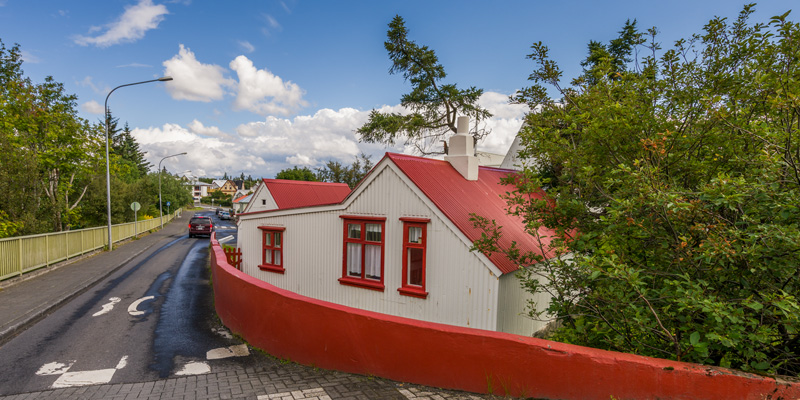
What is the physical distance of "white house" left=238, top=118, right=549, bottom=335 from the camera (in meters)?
7.63

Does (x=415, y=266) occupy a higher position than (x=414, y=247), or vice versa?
(x=414, y=247)

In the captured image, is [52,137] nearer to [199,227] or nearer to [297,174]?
[199,227]

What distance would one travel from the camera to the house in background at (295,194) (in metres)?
19.1

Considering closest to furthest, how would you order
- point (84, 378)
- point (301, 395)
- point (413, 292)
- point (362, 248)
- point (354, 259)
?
1. point (301, 395)
2. point (84, 378)
3. point (413, 292)
4. point (362, 248)
5. point (354, 259)

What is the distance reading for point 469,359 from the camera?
4.41 meters

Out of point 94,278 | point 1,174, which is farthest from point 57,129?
point 94,278

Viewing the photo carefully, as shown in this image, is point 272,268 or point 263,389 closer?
point 263,389

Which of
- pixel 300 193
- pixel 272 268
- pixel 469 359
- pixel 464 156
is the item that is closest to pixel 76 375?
pixel 469 359

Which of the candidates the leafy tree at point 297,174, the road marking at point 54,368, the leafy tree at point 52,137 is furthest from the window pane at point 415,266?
the leafy tree at point 297,174

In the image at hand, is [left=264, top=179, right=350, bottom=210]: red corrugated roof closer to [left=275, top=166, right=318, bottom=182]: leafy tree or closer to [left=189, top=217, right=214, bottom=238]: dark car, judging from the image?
[left=189, top=217, right=214, bottom=238]: dark car

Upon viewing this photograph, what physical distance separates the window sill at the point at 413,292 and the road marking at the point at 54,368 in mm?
5758

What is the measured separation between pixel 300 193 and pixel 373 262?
11532 millimetres

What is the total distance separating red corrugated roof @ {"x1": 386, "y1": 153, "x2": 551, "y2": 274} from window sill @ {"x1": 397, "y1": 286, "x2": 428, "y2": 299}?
5.66 feet

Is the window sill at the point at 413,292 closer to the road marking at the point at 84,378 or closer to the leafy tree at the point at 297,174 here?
the road marking at the point at 84,378
